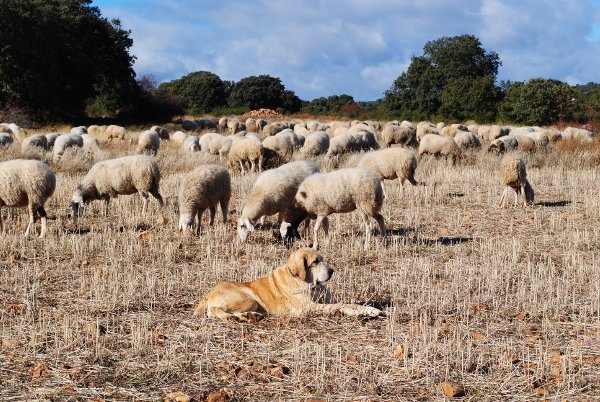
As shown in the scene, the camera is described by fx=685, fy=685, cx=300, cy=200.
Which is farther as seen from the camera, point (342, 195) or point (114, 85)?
point (114, 85)

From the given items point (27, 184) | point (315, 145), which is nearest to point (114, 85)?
point (315, 145)

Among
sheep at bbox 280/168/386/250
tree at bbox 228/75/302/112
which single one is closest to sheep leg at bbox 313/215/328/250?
sheep at bbox 280/168/386/250

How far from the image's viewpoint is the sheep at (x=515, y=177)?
48.3ft

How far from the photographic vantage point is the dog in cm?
699

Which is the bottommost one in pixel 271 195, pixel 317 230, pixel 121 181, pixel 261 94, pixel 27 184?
pixel 317 230

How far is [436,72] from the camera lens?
76750 mm

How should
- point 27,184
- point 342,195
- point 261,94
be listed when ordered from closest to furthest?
1. point 342,195
2. point 27,184
3. point 261,94

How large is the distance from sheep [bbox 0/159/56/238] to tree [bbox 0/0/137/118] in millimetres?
34722

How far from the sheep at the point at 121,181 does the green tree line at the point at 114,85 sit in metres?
32.3

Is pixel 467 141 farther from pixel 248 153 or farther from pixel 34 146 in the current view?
pixel 34 146

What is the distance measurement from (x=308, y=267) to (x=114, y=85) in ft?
173

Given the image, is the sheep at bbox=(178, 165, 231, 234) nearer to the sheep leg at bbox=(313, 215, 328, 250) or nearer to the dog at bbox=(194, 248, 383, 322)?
the sheep leg at bbox=(313, 215, 328, 250)

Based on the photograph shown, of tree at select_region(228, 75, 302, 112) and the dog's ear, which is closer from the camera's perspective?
the dog's ear

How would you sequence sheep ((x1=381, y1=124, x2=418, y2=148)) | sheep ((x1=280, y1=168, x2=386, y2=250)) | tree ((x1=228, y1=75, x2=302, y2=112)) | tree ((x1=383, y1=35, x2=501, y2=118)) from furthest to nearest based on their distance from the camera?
tree ((x1=228, y1=75, x2=302, y2=112)) → tree ((x1=383, y1=35, x2=501, y2=118)) → sheep ((x1=381, y1=124, x2=418, y2=148)) → sheep ((x1=280, y1=168, x2=386, y2=250))
